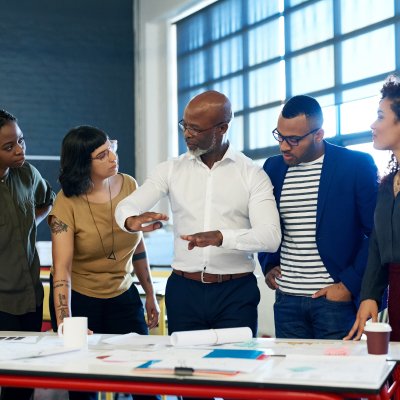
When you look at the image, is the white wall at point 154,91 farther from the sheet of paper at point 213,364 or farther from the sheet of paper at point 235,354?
the sheet of paper at point 213,364

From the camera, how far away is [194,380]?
80.0 inches

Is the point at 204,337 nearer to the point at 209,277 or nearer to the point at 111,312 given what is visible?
the point at 209,277

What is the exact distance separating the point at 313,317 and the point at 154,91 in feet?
19.1

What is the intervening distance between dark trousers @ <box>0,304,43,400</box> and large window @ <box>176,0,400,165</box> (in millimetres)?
3442

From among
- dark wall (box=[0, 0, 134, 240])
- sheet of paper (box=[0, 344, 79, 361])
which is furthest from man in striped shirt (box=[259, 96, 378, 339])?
dark wall (box=[0, 0, 134, 240])

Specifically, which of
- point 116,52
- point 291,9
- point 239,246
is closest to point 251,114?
point 291,9

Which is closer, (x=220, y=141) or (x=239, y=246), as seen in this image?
(x=239, y=246)

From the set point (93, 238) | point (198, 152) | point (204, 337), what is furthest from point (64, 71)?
point (204, 337)

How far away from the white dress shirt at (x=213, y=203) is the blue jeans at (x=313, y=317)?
0.22 metres

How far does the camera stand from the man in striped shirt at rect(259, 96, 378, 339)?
9.64 feet

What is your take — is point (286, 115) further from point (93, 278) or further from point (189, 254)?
point (93, 278)

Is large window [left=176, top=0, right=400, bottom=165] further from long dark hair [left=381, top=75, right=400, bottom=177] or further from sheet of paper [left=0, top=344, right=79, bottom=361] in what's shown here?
sheet of paper [left=0, top=344, right=79, bottom=361]

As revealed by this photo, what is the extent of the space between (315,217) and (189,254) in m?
0.51

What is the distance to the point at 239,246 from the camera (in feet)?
9.11
